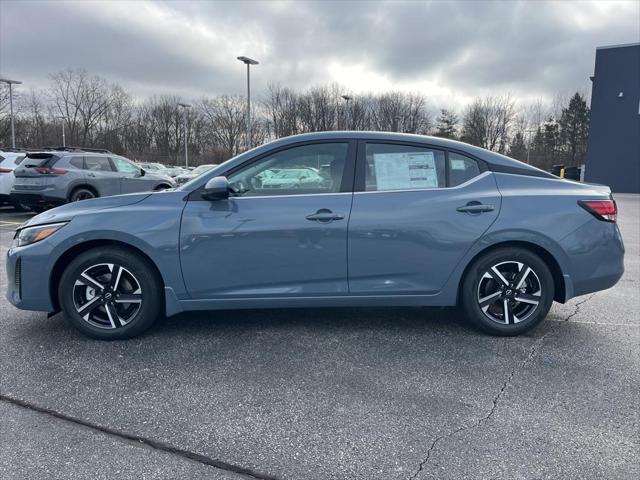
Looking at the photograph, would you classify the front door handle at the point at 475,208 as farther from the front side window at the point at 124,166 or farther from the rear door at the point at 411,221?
the front side window at the point at 124,166

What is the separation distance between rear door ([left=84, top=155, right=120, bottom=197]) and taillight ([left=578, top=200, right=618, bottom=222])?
1095 centimetres

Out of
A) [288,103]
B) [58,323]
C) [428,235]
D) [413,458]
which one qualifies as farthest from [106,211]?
[288,103]

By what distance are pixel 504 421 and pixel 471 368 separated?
2.21ft

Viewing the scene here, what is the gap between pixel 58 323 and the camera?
4.13 metres

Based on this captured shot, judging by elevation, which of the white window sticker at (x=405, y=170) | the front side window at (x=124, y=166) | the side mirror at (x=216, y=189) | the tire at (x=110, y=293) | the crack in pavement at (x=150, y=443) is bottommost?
the crack in pavement at (x=150, y=443)

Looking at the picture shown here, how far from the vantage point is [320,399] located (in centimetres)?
286

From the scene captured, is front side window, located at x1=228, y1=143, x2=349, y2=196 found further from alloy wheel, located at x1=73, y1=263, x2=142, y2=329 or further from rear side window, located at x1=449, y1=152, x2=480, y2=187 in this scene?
alloy wheel, located at x1=73, y1=263, x2=142, y2=329

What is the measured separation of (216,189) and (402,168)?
4.81 ft

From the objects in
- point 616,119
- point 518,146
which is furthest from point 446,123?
point 616,119

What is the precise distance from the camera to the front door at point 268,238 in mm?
3588

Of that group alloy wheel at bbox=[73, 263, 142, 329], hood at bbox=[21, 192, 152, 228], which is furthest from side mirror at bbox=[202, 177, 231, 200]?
alloy wheel at bbox=[73, 263, 142, 329]

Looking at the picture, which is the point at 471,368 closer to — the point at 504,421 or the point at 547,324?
the point at 504,421

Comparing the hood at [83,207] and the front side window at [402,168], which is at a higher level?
the front side window at [402,168]

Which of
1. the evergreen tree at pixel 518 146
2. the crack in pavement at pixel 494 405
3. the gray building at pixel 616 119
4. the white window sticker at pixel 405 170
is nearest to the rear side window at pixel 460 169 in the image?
the white window sticker at pixel 405 170
